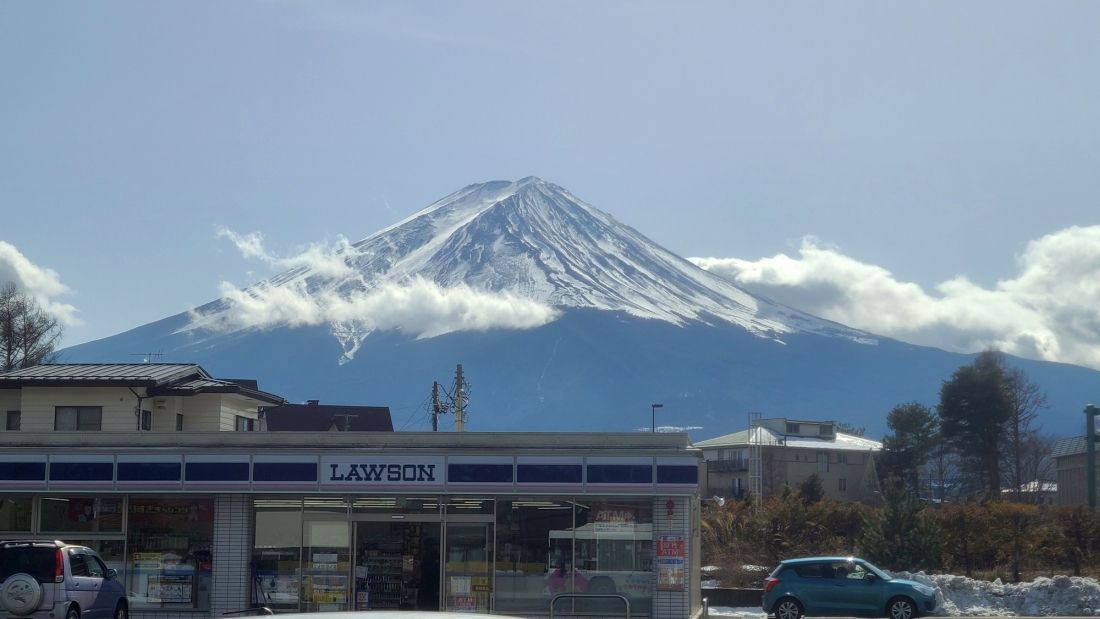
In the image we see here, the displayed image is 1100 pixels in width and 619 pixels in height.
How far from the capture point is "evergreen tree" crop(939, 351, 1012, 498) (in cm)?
8038

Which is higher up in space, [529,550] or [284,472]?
[284,472]

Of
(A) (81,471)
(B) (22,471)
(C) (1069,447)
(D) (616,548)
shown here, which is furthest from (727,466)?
(B) (22,471)

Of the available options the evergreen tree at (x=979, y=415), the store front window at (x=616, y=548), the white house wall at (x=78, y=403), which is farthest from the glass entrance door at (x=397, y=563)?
the evergreen tree at (x=979, y=415)

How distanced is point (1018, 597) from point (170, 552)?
2128cm

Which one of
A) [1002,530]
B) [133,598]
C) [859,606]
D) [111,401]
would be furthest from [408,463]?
[1002,530]

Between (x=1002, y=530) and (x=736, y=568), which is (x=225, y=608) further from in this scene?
(x=1002, y=530)

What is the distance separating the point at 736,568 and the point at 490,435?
16060 millimetres

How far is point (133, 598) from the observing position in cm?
2716

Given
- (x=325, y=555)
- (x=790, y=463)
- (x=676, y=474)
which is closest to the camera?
(x=676, y=474)

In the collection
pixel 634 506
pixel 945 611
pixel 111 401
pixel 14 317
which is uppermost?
pixel 14 317

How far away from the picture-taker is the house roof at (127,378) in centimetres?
3597

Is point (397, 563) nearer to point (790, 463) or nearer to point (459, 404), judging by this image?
point (459, 404)

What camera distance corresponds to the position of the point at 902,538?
38750mm

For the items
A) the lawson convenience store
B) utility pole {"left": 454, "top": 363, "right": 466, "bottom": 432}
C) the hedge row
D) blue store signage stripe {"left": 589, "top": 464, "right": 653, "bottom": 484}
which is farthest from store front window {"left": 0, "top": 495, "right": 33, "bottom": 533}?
utility pole {"left": 454, "top": 363, "right": 466, "bottom": 432}
